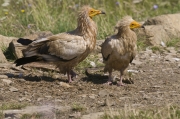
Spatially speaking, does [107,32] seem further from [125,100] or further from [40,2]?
[125,100]

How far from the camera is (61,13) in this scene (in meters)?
12.3

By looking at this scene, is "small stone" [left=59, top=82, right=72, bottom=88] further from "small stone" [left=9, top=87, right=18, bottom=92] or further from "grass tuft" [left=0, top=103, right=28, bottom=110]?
"grass tuft" [left=0, top=103, right=28, bottom=110]

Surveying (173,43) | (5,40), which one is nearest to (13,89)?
(5,40)

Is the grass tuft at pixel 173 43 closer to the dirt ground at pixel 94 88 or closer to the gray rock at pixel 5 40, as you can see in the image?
the dirt ground at pixel 94 88

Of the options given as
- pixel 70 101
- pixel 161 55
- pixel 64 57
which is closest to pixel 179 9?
pixel 161 55

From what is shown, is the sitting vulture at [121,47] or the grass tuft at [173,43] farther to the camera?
the grass tuft at [173,43]

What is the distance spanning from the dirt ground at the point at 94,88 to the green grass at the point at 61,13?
177 centimetres

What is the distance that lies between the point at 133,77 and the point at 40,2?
3846 millimetres

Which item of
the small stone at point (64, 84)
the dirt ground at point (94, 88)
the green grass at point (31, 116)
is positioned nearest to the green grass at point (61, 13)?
the dirt ground at point (94, 88)

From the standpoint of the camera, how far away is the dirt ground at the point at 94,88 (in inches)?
286

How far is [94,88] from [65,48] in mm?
719

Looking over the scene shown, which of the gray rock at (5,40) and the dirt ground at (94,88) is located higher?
the gray rock at (5,40)

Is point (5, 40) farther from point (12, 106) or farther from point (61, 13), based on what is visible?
point (12, 106)

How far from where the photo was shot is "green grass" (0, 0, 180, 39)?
37.2 feet
